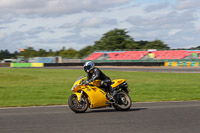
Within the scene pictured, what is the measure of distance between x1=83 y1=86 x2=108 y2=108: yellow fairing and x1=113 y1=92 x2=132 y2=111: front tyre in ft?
1.39

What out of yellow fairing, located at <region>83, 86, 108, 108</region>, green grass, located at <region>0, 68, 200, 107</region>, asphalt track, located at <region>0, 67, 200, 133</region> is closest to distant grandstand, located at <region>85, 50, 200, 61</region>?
green grass, located at <region>0, 68, 200, 107</region>

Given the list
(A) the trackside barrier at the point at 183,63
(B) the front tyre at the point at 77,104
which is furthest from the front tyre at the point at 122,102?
(A) the trackside barrier at the point at 183,63

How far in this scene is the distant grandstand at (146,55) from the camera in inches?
2521

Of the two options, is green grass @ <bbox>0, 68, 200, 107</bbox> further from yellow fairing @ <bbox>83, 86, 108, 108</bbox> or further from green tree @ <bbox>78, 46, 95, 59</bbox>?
green tree @ <bbox>78, 46, 95, 59</bbox>

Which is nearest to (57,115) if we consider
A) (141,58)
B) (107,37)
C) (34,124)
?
(34,124)

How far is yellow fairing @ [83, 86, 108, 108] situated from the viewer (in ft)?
29.2

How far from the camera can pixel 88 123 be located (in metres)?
7.28

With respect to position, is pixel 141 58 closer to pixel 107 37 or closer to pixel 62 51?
pixel 107 37

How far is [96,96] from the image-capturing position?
898 cm

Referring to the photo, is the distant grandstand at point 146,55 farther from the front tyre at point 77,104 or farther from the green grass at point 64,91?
the front tyre at point 77,104

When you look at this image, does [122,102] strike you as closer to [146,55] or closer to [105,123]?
[105,123]

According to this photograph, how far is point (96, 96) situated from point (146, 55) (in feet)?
204

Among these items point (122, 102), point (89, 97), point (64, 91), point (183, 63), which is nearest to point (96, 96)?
point (89, 97)

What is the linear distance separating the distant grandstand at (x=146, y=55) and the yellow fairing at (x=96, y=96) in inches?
2156
